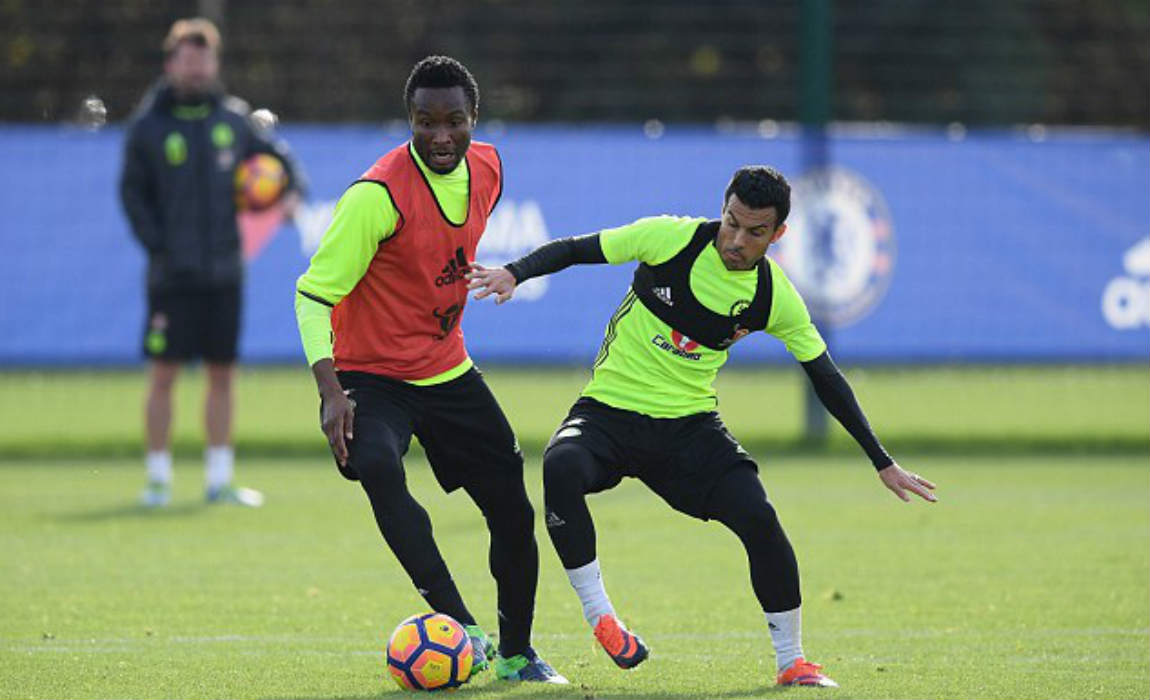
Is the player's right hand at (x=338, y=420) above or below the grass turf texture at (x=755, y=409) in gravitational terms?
above

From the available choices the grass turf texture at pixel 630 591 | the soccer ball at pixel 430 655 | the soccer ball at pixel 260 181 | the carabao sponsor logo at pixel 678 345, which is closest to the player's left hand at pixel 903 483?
the grass turf texture at pixel 630 591

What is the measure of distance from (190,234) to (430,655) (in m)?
6.49

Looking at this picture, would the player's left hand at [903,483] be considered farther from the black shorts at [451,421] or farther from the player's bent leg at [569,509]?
the black shorts at [451,421]

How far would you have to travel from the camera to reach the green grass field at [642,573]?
731 cm

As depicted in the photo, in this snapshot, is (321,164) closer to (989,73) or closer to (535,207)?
(535,207)

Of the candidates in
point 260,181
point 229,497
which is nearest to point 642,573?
point 229,497

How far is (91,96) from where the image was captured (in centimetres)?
2369

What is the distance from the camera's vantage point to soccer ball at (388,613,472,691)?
22.6 ft

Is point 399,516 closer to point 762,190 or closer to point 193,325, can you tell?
point 762,190

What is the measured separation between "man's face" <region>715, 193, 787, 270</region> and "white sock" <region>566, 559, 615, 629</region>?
1.28 meters

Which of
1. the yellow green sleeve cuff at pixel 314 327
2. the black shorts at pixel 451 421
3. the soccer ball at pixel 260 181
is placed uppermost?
the yellow green sleeve cuff at pixel 314 327

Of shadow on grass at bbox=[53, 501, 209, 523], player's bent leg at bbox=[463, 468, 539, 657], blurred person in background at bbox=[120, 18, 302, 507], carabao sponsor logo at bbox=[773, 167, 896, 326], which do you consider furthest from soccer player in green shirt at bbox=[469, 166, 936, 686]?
carabao sponsor logo at bbox=[773, 167, 896, 326]

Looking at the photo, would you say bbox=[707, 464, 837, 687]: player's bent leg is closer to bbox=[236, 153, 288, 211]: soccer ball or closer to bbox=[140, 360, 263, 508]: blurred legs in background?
bbox=[140, 360, 263, 508]: blurred legs in background

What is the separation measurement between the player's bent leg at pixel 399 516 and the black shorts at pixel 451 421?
18 centimetres
